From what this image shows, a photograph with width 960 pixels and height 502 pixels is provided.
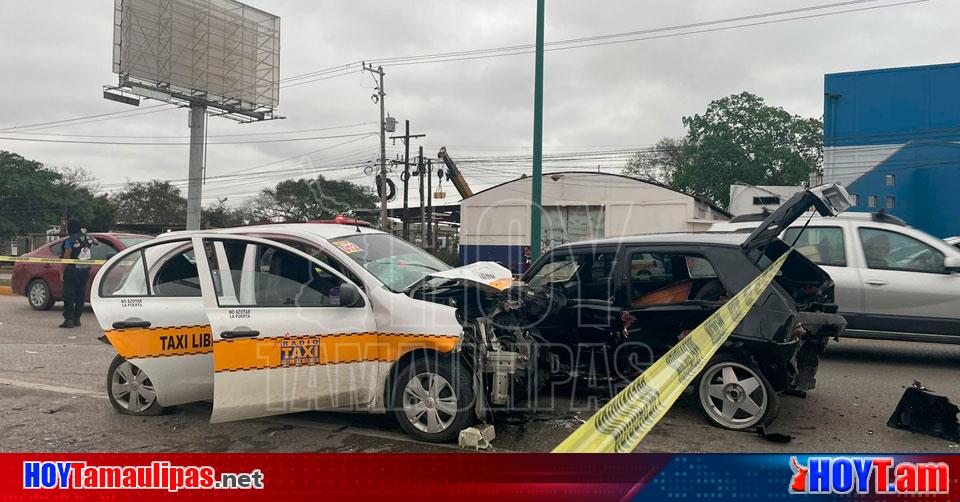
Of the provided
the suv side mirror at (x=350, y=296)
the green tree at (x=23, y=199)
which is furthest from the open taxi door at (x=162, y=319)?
the green tree at (x=23, y=199)

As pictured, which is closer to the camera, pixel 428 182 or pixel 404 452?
pixel 404 452

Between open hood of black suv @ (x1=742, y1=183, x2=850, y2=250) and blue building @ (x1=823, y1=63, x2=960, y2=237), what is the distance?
2549cm

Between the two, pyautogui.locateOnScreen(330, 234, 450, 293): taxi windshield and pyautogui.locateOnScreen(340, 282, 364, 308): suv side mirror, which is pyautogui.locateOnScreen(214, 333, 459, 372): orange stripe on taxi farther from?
pyautogui.locateOnScreen(330, 234, 450, 293): taxi windshield

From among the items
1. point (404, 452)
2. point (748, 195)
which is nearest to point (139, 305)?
point (404, 452)

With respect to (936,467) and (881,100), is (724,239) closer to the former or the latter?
(936,467)

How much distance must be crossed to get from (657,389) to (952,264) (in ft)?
18.0

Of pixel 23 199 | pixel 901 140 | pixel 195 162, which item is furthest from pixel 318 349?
pixel 23 199

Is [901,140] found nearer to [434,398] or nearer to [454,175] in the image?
[454,175]

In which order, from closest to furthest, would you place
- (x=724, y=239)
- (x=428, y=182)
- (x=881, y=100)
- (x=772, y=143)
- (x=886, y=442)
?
(x=886, y=442) < (x=724, y=239) < (x=881, y=100) < (x=428, y=182) < (x=772, y=143)

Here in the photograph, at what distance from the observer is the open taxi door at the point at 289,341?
13.7 feet

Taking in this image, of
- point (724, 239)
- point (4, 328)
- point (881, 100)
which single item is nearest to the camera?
point (724, 239)

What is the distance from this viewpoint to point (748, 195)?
2936cm

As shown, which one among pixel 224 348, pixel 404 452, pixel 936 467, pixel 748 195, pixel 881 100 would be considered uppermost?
pixel 881 100

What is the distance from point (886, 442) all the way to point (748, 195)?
2704 centimetres
